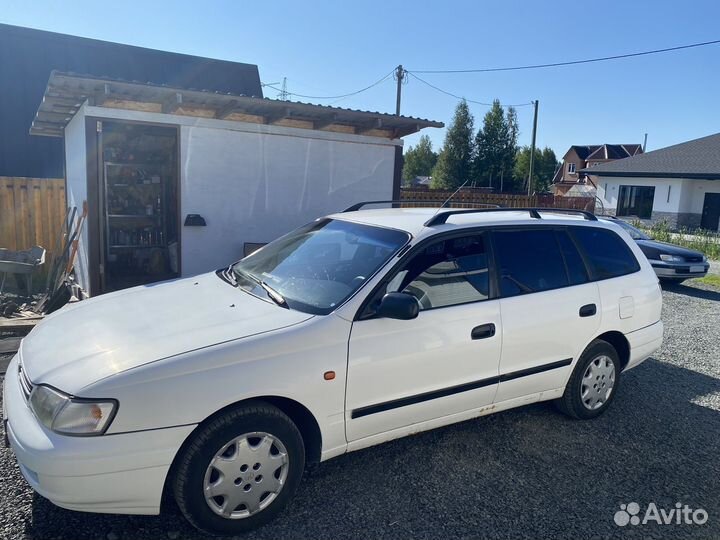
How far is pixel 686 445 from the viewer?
159 inches

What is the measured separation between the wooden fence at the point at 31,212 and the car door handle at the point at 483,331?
9603 mm

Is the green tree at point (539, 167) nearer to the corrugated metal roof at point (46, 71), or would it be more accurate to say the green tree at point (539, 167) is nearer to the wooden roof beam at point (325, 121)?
the corrugated metal roof at point (46, 71)

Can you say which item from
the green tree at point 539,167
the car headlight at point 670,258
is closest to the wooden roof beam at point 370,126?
the car headlight at point 670,258

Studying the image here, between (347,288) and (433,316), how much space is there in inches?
22.1

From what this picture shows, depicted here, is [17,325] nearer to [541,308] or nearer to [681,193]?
[541,308]

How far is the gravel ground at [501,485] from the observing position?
115 inches

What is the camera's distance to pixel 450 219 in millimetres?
3875

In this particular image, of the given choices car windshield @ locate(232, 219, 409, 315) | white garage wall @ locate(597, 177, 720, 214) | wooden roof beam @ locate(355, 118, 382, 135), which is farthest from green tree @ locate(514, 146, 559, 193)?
car windshield @ locate(232, 219, 409, 315)

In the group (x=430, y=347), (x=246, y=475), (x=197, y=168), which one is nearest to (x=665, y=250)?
(x=197, y=168)

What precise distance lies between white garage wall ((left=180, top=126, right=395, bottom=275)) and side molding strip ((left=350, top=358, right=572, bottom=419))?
5562 mm

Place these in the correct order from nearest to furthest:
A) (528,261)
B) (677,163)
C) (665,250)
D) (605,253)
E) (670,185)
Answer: (528,261)
(605,253)
(665,250)
(670,185)
(677,163)

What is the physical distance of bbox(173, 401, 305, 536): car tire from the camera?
2.66 m

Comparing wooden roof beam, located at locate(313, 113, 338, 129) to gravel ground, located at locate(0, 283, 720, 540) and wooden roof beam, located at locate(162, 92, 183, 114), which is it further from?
gravel ground, located at locate(0, 283, 720, 540)

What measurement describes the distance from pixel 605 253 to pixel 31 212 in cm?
1029
